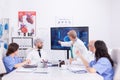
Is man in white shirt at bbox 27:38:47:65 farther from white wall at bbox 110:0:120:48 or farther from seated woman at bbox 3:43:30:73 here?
white wall at bbox 110:0:120:48

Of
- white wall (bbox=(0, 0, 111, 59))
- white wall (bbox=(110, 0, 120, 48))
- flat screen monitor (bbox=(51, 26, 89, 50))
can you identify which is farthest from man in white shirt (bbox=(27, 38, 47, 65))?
white wall (bbox=(110, 0, 120, 48))

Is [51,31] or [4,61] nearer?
[4,61]

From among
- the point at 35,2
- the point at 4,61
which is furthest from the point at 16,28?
the point at 4,61

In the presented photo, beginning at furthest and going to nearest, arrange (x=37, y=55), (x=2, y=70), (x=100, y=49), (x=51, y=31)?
(x=51, y=31) < (x=37, y=55) < (x=2, y=70) < (x=100, y=49)

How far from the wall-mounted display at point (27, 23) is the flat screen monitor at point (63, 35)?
533mm

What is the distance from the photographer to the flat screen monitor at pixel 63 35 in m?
4.70

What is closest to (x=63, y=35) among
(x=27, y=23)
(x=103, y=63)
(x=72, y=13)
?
(x=72, y=13)

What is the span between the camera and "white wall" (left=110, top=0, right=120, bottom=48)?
183 inches

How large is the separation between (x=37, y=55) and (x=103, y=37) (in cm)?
166

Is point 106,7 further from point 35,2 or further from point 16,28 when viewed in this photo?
point 16,28

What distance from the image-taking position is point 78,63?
11.1 feet

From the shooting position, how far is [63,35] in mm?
4785

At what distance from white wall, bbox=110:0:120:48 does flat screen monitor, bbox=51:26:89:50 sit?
648 mm

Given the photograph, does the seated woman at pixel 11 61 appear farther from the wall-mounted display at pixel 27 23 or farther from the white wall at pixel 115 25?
the white wall at pixel 115 25
